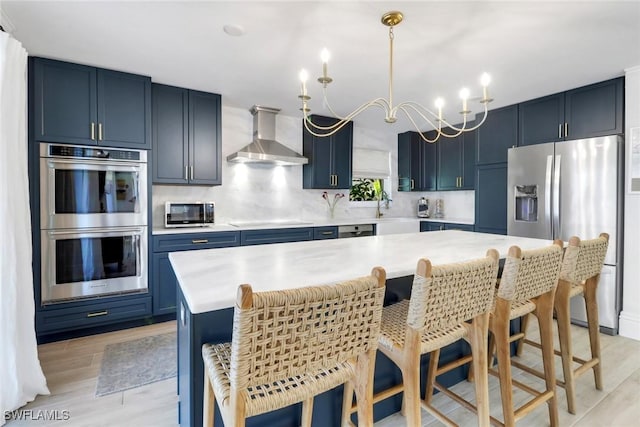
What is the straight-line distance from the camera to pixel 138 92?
119 inches

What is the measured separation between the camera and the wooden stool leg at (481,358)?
1.40 metres

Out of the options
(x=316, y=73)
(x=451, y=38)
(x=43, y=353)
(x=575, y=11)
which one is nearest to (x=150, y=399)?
(x=43, y=353)

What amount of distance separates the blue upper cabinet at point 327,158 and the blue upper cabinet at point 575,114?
219 cm

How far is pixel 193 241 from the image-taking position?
3312mm

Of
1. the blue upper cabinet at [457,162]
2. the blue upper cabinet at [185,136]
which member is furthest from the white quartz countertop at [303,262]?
the blue upper cabinet at [457,162]

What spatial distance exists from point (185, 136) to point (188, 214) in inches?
33.3

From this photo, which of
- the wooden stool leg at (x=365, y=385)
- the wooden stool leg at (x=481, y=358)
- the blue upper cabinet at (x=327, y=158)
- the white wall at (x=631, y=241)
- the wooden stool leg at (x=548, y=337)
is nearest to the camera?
the wooden stool leg at (x=365, y=385)

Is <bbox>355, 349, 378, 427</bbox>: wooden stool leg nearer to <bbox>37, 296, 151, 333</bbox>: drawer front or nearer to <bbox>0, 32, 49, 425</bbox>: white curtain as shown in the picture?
<bbox>0, 32, 49, 425</bbox>: white curtain

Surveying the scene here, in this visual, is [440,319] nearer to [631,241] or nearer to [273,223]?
[631,241]

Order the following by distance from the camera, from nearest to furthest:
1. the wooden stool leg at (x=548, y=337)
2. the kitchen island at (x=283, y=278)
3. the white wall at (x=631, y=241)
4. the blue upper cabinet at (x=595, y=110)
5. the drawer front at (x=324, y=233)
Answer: the kitchen island at (x=283, y=278)
the wooden stool leg at (x=548, y=337)
the white wall at (x=631, y=241)
the blue upper cabinet at (x=595, y=110)
the drawer front at (x=324, y=233)

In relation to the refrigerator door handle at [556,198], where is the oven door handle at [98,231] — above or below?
below

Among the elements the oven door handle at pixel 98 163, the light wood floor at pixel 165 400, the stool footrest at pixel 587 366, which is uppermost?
the oven door handle at pixel 98 163

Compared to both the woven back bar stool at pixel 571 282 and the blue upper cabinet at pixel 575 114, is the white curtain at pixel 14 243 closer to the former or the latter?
the woven back bar stool at pixel 571 282

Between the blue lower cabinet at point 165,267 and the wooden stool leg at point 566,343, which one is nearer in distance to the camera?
the wooden stool leg at point 566,343
